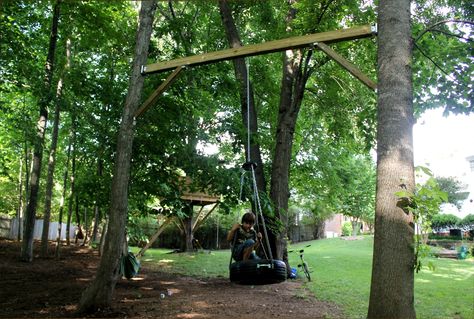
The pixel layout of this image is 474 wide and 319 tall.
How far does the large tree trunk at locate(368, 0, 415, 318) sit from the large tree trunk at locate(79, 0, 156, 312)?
10.9ft

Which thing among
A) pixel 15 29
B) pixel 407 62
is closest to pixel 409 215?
pixel 407 62

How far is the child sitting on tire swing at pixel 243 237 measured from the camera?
724cm

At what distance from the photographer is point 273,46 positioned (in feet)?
17.7

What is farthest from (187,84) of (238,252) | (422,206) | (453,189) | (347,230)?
(347,230)

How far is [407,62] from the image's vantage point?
12.8 feet

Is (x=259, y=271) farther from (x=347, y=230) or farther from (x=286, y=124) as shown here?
(x=347, y=230)

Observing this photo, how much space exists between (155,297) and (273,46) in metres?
4.63

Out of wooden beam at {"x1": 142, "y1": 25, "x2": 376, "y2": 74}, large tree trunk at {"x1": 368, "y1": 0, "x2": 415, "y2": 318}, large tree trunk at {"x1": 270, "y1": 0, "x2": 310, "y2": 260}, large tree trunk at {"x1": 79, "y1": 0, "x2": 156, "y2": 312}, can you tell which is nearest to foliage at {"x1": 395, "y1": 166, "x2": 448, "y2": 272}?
large tree trunk at {"x1": 368, "y1": 0, "x2": 415, "y2": 318}

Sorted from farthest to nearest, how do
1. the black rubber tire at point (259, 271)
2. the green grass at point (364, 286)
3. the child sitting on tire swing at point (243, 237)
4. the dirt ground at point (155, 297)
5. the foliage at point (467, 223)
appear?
the foliage at point (467, 223) < the child sitting on tire swing at point (243, 237) < the green grass at point (364, 286) < the black rubber tire at point (259, 271) < the dirt ground at point (155, 297)

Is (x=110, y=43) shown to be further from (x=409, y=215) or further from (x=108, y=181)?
(x=409, y=215)

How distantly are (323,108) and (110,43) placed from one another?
6466 millimetres

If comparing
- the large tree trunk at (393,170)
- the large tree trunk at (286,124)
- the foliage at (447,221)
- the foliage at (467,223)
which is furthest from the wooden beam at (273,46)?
the foliage at (467,223)

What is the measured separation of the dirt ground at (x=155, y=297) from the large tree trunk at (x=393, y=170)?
8.70ft

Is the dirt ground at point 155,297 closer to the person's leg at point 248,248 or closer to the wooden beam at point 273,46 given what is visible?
the person's leg at point 248,248
